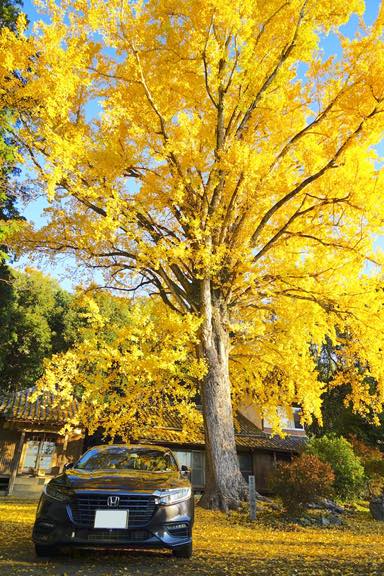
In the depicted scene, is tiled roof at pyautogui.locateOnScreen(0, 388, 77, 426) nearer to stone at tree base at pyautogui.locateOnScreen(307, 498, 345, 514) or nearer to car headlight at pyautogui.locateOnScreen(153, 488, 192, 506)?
stone at tree base at pyautogui.locateOnScreen(307, 498, 345, 514)

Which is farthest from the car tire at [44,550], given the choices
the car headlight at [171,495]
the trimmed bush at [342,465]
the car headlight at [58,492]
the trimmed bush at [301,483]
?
the trimmed bush at [342,465]

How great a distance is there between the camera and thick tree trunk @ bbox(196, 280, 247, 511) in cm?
836

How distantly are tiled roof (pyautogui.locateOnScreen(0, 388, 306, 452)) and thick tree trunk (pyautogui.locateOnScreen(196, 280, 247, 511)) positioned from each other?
728cm

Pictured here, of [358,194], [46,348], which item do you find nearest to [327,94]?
[358,194]

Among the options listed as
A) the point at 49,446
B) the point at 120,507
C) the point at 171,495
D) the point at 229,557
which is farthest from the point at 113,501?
the point at 49,446

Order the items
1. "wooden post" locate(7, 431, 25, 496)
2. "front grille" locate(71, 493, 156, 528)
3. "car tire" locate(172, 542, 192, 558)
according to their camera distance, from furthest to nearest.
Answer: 1. "wooden post" locate(7, 431, 25, 496)
2. "car tire" locate(172, 542, 192, 558)
3. "front grille" locate(71, 493, 156, 528)

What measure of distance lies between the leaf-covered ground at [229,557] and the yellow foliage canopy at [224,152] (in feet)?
16.0

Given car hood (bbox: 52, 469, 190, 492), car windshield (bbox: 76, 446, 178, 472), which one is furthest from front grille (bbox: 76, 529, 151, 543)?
car windshield (bbox: 76, 446, 178, 472)

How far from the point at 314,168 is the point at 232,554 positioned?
28.0 ft

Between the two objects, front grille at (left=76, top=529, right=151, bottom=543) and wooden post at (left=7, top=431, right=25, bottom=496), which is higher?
wooden post at (left=7, top=431, right=25, bottom=496)

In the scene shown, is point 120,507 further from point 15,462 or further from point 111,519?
point 15,462

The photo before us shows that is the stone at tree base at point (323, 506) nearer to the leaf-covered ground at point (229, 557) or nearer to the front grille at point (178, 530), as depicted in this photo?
the leaf-covered ground at point (229, 557)

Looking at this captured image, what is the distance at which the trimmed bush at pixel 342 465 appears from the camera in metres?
15.6

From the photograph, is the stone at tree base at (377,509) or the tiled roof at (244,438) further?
the tiled roof at (244,438)
